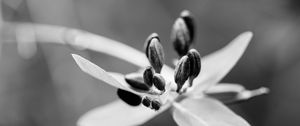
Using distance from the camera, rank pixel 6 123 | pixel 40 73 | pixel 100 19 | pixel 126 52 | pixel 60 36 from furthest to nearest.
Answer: pixel 100 19
pixel 40 73
pixel 6 123
pixel 60 36
pixel 126 52

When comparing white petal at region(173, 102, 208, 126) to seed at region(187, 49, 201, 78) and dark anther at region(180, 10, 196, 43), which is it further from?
dark anther at region(180, 10, 196, 43)

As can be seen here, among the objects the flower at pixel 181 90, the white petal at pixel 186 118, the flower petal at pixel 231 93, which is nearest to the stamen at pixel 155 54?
the flower at pixel 181 90

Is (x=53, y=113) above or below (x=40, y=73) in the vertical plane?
below

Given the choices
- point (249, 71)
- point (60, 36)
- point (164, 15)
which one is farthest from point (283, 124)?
point (60, 36)

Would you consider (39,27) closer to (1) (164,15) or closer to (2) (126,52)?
(2) (126,52)

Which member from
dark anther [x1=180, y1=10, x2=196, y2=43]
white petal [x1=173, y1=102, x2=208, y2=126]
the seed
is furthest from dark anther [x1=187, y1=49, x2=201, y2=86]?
dark anther [x1=180, y1=10, x2=196, y2=43]

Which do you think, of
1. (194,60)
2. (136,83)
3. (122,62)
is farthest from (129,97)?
(122,62)

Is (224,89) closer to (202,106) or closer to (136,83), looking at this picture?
(202,106)
